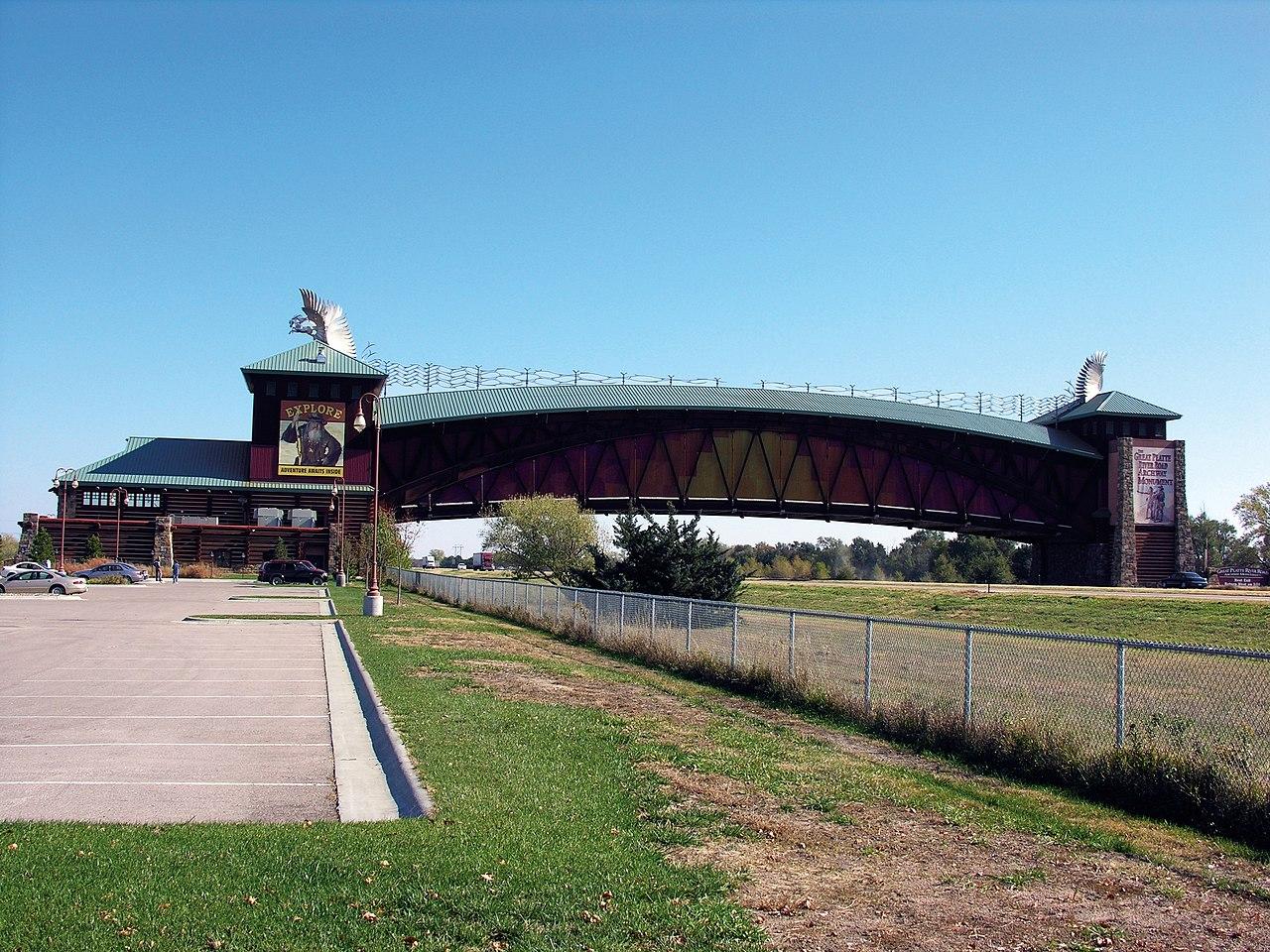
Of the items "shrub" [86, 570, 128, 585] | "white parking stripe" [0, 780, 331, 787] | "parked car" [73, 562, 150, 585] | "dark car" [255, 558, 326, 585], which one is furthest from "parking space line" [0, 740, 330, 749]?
"dark car" [255, 558, 326, 585]

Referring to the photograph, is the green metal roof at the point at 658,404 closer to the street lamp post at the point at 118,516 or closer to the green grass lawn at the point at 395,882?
the street lamp post at the point at 118,516

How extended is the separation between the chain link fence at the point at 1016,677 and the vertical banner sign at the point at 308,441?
55.9 metres

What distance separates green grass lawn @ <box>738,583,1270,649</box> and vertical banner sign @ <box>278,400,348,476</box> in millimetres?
30834

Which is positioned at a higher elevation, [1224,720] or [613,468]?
[613,468]

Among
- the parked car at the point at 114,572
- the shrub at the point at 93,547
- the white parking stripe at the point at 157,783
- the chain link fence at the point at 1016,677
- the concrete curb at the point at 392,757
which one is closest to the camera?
the concrete curb at the point at 392,757

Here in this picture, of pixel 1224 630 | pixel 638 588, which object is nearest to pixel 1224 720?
pixel 638 588

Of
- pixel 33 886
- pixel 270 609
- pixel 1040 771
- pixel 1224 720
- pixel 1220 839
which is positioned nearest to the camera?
pixel 33 886

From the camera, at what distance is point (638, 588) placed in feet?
117

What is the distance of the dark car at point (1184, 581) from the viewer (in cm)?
8025

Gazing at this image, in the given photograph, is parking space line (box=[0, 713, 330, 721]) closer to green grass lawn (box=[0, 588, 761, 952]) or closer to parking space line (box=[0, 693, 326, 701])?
parking space line (box=[0, 693, 326, 701])

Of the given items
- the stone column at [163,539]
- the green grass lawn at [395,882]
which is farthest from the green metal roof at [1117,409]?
the green grass lawn at [395,882]

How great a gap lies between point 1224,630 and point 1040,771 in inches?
1225

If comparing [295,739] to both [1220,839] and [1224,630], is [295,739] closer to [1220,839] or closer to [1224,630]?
[1220,839]

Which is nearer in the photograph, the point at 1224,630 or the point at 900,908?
the point at 900,908
